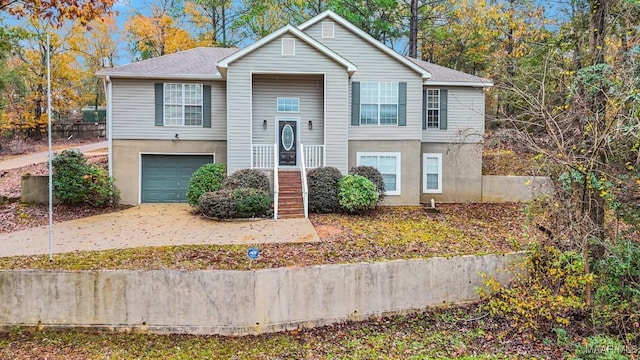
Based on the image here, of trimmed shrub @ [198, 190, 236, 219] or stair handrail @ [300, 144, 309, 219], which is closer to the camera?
trimmed shrub @ [198, 190, 236, 219]

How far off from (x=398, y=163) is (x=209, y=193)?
7395mm

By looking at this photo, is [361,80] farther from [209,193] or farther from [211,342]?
[211,342]

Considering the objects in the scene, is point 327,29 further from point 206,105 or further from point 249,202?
point 249,202

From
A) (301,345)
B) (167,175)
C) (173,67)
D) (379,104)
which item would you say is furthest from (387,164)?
(301,345)

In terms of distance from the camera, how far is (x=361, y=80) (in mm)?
15750

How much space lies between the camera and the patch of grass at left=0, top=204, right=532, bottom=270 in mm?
8570

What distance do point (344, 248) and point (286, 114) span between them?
7787 mm

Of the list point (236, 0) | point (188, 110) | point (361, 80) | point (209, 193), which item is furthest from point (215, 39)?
point (209, 193)

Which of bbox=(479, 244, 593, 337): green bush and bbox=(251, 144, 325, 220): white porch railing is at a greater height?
bbox=(251, 144, 325, 220): white porch railing

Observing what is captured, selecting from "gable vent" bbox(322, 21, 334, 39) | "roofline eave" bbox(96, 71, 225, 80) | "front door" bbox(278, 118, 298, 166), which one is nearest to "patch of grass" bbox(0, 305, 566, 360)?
"front door" bbox(278, 118, 298, 166)

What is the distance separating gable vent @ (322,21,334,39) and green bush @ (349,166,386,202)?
5509mm

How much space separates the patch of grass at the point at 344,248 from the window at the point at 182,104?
21.6 ft

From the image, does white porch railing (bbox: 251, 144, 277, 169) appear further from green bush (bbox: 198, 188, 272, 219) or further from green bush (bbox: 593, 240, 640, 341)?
green bush (bbox: 593, 240, 640, 341)

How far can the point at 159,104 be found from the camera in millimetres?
15453
